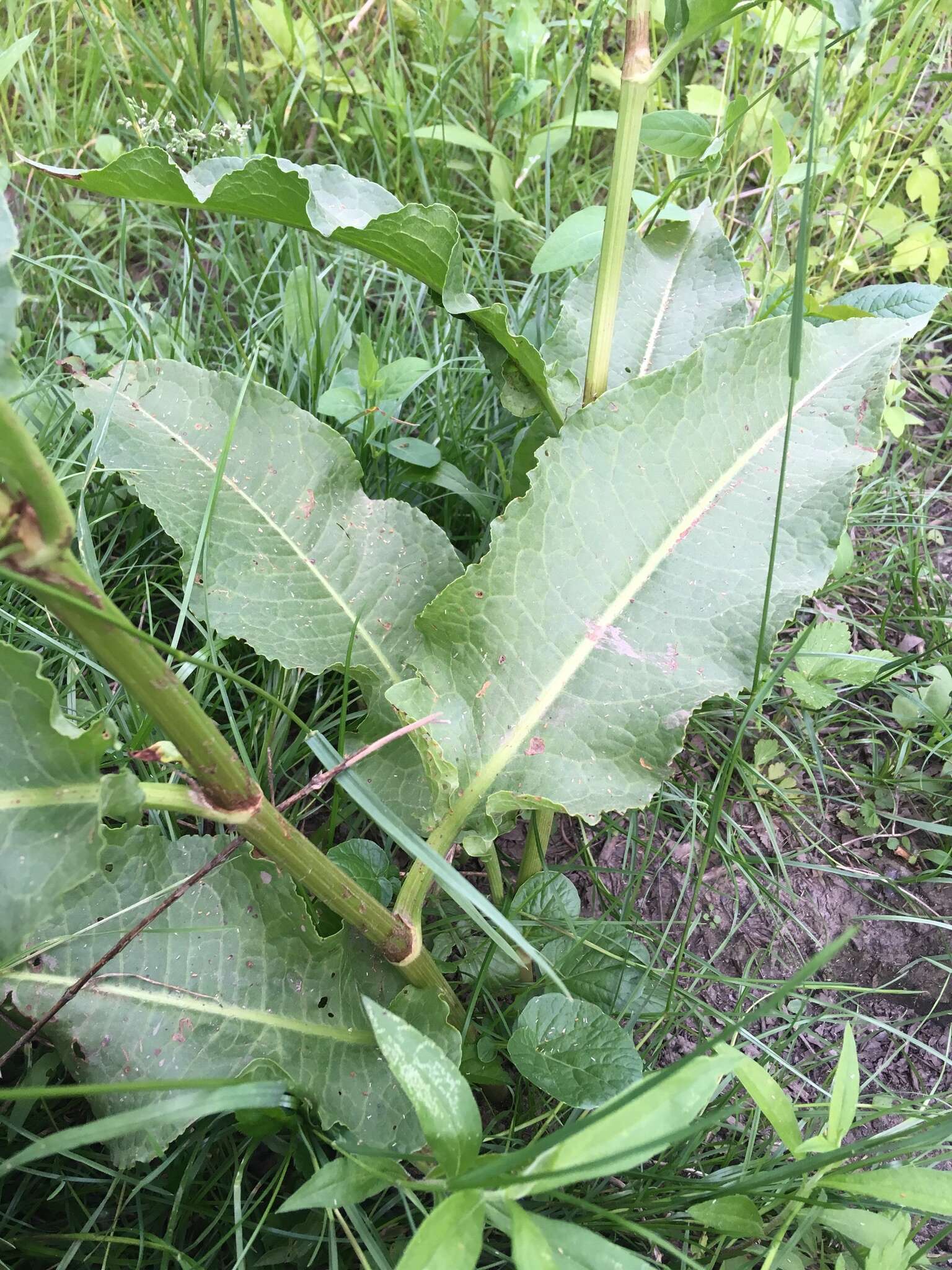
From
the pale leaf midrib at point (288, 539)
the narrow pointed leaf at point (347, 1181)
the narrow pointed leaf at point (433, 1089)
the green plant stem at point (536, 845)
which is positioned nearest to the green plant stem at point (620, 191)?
the pale leaf midrib at point (288, 539)

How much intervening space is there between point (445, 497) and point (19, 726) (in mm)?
919

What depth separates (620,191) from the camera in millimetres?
1079

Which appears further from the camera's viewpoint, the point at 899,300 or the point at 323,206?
the point at 899,300

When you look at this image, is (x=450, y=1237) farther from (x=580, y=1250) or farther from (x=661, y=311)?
(x=661, y=311)

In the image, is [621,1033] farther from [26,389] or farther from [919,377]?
[919,377]

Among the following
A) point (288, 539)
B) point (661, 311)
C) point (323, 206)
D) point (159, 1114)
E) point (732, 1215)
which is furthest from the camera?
point (661, 311)

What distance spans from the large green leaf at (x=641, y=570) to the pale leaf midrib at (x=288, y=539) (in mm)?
107

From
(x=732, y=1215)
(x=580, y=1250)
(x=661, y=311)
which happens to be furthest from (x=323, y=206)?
(x=732, y=1215)

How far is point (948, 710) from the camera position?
59.5 inches

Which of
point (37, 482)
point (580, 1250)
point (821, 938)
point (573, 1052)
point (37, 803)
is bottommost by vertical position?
point (821, 938)

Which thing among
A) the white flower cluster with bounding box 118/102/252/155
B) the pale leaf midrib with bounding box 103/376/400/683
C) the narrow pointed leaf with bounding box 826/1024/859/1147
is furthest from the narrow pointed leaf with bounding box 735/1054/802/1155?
the white flower cluster with bounding box 118/102/252/155

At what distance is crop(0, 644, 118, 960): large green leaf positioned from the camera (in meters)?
0.69

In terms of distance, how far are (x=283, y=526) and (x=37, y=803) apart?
0.54 m

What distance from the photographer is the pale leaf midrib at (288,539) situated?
1.13 m
